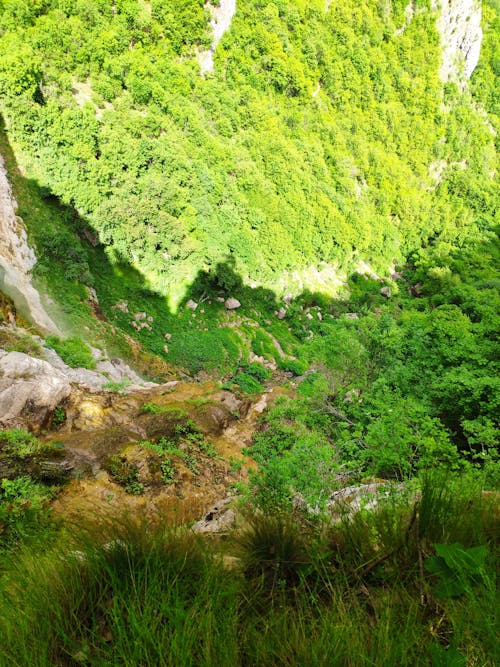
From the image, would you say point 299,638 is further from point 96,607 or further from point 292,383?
point 292,383

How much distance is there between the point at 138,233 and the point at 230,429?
19.2m

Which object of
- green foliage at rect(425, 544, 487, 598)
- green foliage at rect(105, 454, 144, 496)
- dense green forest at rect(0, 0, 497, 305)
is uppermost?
dense green forest at rect(0, 0, 497, 305)

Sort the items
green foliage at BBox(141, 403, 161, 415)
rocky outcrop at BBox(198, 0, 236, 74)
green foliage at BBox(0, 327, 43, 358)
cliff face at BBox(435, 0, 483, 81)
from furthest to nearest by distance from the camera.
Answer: cliff face at BBox(435, 0, 483, 81)
rocky outcrop at BBox(198, 0, 236, 74)
green foliage at BBox(141, 403, 161, 415)
green foliage at BBox(0, 327, 43, 358)

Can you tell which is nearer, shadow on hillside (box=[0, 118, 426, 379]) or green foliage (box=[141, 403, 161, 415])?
green foliage (box=[141, 403, 161, 415])

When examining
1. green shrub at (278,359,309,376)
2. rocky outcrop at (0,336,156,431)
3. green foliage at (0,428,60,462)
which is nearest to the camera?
green foliage at (0,428,60,462)

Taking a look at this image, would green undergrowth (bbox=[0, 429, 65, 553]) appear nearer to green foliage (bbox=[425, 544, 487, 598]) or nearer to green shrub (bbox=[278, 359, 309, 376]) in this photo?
green foliage (bbox=[425, 544, 487, 598])

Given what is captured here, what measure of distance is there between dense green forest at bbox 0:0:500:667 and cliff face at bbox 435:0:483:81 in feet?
17.1

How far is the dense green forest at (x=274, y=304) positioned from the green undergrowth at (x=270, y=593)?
13 mm

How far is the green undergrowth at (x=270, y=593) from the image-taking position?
1244 mm

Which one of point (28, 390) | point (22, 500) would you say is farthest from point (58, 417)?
point (22, 500)

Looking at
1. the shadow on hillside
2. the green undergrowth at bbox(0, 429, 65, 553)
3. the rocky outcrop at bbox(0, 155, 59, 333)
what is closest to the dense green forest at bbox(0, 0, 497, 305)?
the shadow on hillside

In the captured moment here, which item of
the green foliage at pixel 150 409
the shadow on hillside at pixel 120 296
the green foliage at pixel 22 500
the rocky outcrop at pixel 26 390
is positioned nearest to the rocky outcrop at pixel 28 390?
the rocky outcrop at pixel 26 390

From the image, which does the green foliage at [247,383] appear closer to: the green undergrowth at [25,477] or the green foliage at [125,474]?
the green foliage at [125,474]

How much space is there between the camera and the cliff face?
9688cm
